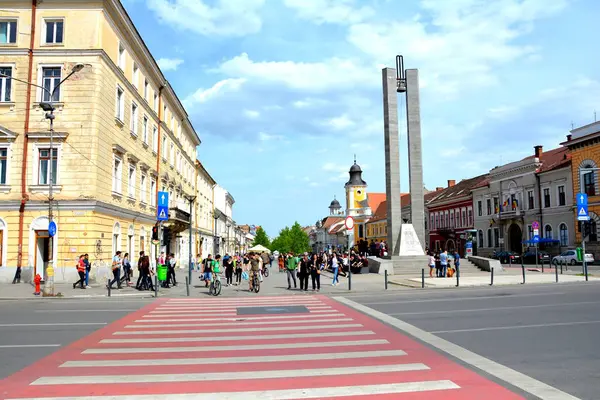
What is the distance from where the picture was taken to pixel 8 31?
2698 cm

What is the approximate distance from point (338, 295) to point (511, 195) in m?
48.1

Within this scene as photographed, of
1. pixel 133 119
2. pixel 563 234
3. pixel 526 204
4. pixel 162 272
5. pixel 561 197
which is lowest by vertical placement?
pixel 162 272

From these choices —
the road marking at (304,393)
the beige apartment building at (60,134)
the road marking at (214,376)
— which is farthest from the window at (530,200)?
the road marking at (304,393)

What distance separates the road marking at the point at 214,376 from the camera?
663 centimetres

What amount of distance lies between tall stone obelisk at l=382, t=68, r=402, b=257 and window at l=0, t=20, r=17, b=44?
76.4ft

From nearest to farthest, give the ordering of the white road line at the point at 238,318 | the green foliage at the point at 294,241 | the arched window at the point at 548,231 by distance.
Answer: the white road line at the point at 238,318 → the arched window at the point at 548,231 → the green foliage at the point at 294,241

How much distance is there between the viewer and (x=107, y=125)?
2772 cm

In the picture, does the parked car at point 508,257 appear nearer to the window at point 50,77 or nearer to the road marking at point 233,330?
the window at point 50,77

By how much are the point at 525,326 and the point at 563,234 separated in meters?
47.3

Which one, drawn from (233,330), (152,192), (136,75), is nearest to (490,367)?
(233,330)

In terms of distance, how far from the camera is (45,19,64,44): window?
88.5 feet

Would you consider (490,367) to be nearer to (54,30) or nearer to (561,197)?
(54,30)

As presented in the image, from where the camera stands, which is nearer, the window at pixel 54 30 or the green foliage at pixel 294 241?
the window at pixel 54 30

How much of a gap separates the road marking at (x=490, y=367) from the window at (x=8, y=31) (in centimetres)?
2602
